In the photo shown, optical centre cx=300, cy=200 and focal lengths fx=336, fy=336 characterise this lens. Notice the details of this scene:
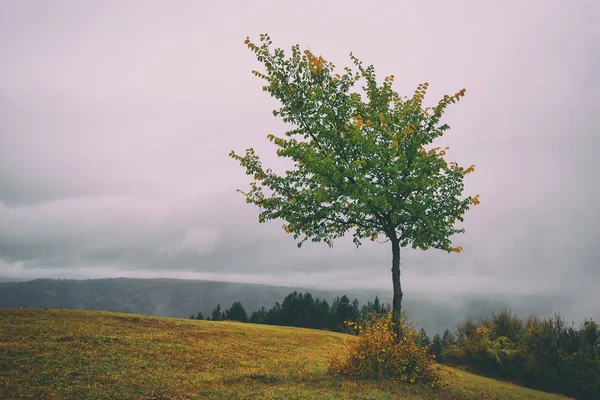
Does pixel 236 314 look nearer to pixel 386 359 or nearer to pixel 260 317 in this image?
pixel 260 317

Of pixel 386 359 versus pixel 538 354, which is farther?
pixel 538 354

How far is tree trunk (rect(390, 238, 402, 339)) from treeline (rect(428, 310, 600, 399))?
37.3ft

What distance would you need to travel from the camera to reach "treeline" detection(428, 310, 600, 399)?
22.4 metres

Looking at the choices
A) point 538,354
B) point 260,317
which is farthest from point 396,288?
point 260,317

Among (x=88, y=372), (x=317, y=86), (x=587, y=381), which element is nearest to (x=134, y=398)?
(x=88, y=372)

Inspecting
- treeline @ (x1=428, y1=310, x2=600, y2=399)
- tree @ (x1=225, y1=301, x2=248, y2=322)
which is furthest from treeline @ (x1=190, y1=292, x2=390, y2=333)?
treeline @ (x1=428, y1=310, x2=600, y2=399)

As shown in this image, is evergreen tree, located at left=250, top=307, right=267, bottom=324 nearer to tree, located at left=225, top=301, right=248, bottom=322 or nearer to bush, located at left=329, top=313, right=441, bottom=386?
tree, located at left=225, top=301, right=248, bottom=322

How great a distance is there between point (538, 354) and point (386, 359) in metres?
20.0

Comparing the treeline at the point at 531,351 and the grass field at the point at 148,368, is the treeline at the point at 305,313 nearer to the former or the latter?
the treeline at the point at 531,351

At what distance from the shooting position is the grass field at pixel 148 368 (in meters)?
9.16

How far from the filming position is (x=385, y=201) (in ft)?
40.7

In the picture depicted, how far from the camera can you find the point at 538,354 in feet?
82.3

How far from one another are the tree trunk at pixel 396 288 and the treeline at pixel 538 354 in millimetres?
11371

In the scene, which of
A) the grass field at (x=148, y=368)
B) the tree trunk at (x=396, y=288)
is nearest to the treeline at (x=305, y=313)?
the grass field at (x=148, y=368)
